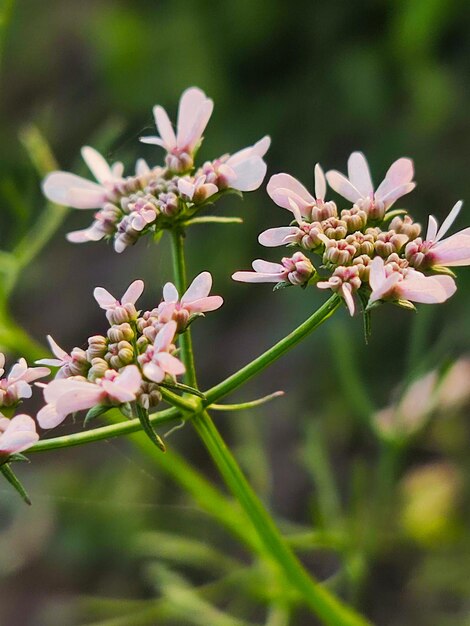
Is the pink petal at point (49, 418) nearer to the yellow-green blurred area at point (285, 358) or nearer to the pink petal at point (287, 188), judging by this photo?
the pink petal at point (287, 188)

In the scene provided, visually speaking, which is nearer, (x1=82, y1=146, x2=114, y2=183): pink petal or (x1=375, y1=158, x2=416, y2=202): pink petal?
(x1=375, y1=158, x2=416, y2=202): pink petal

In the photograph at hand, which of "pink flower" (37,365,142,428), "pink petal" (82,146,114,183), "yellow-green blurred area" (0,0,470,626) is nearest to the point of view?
"pink flower" (37,365,142,428)

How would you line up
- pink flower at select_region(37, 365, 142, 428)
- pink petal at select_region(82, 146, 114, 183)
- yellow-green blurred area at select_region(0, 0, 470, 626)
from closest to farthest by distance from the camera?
pink flower at select_region(37, 365, 142, 428), pink petal at select_region(82, 146, 114, 183), yellow-green blurred area at select_region(0, 0, 470, 626)

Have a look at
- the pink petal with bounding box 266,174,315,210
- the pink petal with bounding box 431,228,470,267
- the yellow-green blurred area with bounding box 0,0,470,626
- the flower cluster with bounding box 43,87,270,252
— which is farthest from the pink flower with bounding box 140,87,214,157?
the yellow-green blurred area with bounding box 0,0,470,626

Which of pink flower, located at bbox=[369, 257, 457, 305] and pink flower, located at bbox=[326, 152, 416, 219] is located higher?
pink flower, located at bbox=[326, 152, 416, 219]

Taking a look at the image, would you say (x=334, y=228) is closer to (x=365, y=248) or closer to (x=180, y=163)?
(x=365, y=248)

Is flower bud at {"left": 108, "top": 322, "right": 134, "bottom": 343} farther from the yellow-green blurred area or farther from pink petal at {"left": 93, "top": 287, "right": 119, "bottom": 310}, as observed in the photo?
the yellow-green blurred area

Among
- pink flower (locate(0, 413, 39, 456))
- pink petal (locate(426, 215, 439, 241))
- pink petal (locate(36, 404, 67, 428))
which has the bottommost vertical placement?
pink flower (locate(0, 413, 39, 456))

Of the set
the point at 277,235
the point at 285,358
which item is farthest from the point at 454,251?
the point at 285,358
